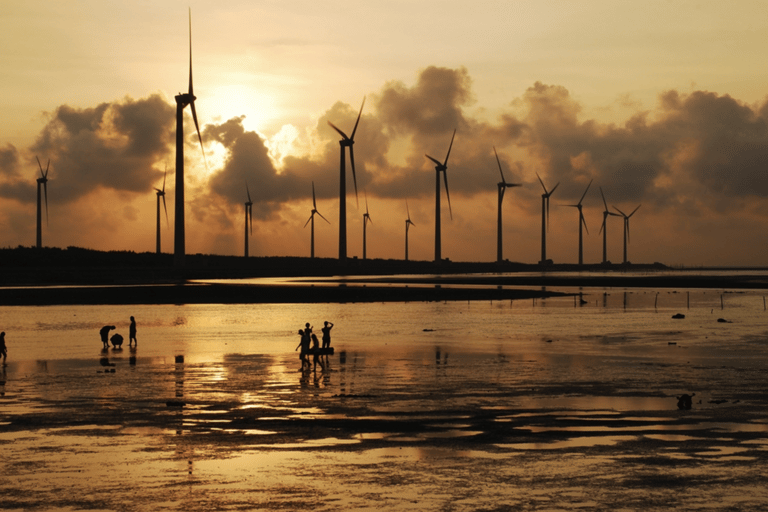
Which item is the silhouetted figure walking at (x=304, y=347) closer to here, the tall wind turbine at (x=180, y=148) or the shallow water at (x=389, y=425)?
the shallow water at (x=389, y=425)

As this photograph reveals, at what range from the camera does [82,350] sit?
47.1 metres

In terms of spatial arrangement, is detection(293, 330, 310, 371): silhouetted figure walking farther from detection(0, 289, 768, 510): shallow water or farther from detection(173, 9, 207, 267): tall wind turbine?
detection(173, 9, 207, 267): tall wind turbine

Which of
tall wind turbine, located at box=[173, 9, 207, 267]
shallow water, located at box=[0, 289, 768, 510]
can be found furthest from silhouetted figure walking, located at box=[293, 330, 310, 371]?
tall wind turbine, located at box=[173, 9, 207, 267]

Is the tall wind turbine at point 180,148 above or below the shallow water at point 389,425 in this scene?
above

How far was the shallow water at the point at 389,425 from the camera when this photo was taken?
57.5 feet

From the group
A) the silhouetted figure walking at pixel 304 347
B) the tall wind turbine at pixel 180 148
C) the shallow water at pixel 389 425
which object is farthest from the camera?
the tall wind turbine at pixel 180 148

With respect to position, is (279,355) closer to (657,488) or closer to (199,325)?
(199,325)

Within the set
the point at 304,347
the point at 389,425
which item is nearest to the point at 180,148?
the point at 304,347

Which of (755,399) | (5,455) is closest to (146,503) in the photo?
(5,455)

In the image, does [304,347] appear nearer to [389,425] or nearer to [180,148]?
[389,425]

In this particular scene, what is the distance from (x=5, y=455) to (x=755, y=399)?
74.6 feet

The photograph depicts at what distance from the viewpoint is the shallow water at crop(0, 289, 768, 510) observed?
17531 millimetres

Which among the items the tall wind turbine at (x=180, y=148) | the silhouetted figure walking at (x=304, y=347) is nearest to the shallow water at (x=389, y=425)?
the silhouetted figure walking at (x=304, y=347)

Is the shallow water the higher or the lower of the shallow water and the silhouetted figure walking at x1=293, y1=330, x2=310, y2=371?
the lower
